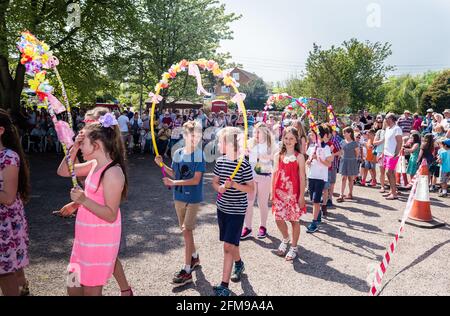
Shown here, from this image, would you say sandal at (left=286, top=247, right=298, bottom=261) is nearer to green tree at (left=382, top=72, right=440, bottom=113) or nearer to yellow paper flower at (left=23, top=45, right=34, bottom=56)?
yellow paper flower at (left=23, top=45, right=34, bottom=56)

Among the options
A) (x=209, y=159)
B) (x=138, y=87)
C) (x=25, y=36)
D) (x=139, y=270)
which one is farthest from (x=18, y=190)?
(x=138, y=87)

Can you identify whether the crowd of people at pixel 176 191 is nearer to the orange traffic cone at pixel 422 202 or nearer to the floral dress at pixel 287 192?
the floral dress at pixel 287 192

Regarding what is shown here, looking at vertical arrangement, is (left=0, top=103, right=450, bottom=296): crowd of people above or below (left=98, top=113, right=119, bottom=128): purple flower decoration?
below

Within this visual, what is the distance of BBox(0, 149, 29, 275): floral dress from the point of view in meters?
3.23

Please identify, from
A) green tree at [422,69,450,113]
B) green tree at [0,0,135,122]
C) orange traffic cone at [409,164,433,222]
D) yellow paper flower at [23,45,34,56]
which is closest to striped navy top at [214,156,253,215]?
yellow paper flower at [23,45,34,56]

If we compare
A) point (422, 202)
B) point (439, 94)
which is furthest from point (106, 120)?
point (439, 94)

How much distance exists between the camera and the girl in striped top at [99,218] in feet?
9.27

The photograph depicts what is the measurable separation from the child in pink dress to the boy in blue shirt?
154 cm

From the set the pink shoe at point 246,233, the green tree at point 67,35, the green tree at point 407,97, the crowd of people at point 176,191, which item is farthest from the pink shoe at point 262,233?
the green tree at point 407,97

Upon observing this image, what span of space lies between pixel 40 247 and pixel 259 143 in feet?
13.0

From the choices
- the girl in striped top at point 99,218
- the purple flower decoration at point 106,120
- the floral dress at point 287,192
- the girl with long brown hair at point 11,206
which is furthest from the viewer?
the floral dress at point 287,192

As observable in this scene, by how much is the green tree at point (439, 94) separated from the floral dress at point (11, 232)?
5341cm

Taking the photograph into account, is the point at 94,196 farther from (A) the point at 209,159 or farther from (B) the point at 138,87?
(B) the point at 138,87

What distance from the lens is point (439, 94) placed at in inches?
1845
